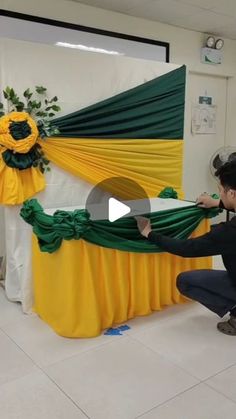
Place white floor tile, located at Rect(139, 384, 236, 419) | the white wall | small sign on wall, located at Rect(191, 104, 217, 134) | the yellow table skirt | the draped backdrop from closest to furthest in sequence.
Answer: white floor tile, located at Rect(139, 384, 236, 419)
the yellow table skirt
the draped backdrop
the white wall
small sign on wall, located at Rect(191, 104, 217, 134)

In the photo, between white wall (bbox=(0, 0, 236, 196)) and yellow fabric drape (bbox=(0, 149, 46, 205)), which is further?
white wall (bbox=(0, 0, 236, 196))

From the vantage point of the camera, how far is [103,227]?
7.04 feet

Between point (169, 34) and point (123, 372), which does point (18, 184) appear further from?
point (169, 34)

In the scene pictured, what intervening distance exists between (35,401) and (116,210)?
1.20 metres

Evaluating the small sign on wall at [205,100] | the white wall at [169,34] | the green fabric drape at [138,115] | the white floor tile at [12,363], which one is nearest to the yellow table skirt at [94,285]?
the white floor tile at [12,363]

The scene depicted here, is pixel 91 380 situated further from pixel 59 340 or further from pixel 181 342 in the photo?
pixel 181 342

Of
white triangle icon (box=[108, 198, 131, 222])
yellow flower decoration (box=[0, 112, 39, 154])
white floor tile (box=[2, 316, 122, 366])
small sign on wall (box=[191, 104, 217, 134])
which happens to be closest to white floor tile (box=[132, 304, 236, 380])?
white floor tile (box=[2, 316, 122, 366])

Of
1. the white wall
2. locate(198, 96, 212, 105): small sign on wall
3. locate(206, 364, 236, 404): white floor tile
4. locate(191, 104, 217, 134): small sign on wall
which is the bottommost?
locate(206, 364, 236, 404): white floor tile

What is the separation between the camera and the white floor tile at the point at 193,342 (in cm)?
196

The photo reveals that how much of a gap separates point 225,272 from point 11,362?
53.7 inches

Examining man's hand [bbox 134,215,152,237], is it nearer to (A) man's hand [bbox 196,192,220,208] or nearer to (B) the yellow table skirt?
(B) the yellow table skirt

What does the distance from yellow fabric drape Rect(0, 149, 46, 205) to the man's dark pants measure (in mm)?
1175

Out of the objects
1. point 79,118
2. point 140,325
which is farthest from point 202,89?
point 140,325

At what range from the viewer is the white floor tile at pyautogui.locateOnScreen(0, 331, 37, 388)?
6.13ft
